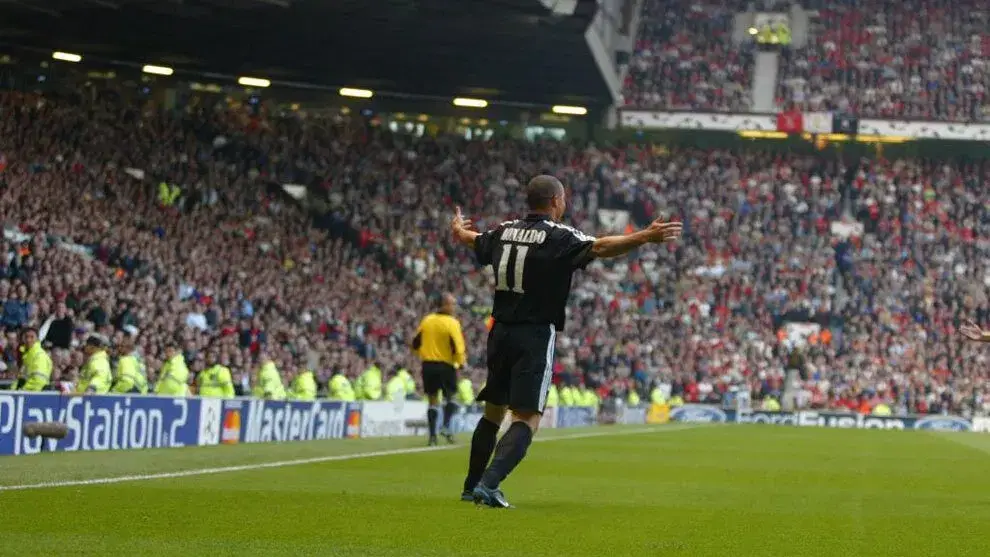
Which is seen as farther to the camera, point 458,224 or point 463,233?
point 458,224

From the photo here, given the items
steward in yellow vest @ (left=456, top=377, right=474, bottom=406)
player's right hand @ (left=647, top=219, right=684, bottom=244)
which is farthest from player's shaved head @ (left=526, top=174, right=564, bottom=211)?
steward in yellow vest @ (left=456, top=377, right=474, bottom=406)

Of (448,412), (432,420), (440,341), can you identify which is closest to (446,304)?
(440,341)

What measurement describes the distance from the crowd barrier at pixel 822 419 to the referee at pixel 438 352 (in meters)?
25.3

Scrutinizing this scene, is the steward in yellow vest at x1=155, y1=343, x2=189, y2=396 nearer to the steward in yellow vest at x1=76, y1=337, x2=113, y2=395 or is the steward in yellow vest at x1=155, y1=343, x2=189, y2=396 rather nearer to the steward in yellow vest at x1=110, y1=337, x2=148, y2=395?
the steward in yellow vest at x1=110, y1=337, x2=148, y2=395

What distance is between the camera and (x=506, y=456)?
10094 millimetres

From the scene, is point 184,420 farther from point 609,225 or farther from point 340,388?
point 609,225

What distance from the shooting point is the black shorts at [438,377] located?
2283cm

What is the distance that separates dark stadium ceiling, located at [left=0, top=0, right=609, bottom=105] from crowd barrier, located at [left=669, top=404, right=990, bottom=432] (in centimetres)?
1022

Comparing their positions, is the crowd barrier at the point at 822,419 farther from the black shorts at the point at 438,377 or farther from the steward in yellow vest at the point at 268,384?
the black shorts at the point at 438,377

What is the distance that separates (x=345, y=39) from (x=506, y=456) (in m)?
33.9

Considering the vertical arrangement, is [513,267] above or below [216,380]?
above

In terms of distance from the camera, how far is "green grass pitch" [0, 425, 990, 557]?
7.70 meters

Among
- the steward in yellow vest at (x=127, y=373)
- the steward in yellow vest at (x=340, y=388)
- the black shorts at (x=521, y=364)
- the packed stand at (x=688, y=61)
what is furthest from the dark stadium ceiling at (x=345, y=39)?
the black shorts at (x=521, y=364)

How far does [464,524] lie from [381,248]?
128 feet
